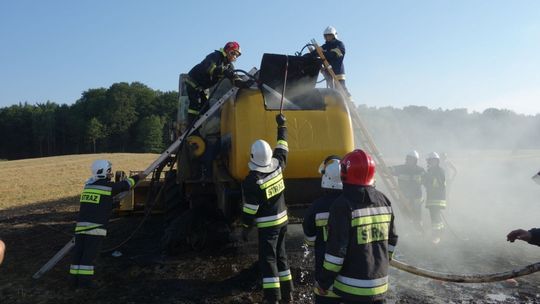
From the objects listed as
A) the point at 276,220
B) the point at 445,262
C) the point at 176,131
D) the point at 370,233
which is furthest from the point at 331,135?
the point at 176,131

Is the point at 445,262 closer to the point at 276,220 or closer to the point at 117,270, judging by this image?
the point at 276,220

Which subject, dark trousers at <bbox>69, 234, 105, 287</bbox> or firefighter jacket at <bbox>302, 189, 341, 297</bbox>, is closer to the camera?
firefighter jacket at <bbox>302, 189, 341, 297</bbox>

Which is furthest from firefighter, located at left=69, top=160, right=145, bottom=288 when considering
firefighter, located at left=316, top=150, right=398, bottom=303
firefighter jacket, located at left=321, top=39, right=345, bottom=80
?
firefighter jacket, located at left=321, top=39, right=345, bottom=80

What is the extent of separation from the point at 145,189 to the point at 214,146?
2.72 m

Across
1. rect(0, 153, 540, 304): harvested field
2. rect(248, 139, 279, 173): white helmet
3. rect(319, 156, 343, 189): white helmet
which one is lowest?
rect(0, 153, 540, 304): harvested field

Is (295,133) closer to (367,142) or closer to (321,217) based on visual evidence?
(367,142)

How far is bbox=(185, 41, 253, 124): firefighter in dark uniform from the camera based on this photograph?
5746 mm

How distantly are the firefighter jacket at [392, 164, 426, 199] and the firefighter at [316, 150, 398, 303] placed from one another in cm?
454

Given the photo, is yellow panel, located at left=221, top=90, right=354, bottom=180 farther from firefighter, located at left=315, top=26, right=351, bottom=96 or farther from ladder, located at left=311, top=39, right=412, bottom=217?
firefighter, located at left=315, top=26, right=351, bottom=96

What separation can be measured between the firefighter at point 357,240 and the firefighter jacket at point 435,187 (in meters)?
4.54

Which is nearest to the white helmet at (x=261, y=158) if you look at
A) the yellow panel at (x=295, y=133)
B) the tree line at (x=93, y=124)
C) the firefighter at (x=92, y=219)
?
the yellow panel at (x=295, y=133)

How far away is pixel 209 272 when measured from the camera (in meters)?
5.25

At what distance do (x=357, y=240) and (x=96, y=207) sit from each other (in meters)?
3.62

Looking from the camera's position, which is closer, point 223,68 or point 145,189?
point 223,68
